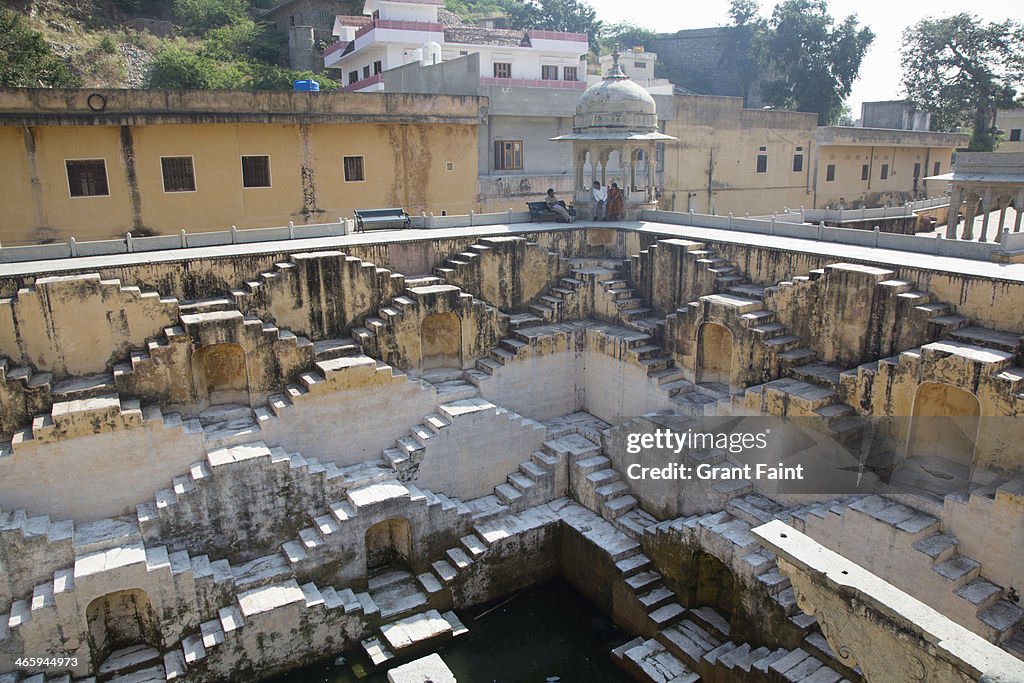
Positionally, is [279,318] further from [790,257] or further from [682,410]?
[790,257]

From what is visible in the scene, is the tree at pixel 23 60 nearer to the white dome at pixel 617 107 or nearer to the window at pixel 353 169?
the window at pixel 353 169

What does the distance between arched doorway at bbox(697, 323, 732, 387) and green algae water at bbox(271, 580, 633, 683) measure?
17.1 ft

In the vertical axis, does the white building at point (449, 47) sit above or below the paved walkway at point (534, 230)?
above

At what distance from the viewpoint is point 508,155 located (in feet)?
84.9

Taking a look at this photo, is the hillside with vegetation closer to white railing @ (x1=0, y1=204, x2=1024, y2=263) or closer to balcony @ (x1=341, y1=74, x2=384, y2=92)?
balcony @ (x1=341, y1=74, x2=384, y2=92)

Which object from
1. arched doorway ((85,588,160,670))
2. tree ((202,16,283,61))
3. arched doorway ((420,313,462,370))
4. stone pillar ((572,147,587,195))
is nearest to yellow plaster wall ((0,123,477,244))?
stone pillar ((572,147,587,195))

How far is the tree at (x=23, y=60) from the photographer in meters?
24.2

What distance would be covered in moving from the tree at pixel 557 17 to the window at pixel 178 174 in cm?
4095

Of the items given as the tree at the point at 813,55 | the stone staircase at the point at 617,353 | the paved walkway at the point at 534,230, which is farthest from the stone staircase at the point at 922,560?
the tree at the point at 813,55

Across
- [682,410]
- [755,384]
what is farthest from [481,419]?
[755,384]

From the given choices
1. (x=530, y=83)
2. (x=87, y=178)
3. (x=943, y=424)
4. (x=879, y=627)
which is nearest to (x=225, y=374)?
(x=87, y=178)

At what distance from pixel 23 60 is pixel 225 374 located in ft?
59.1

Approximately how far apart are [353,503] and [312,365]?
3009 mm

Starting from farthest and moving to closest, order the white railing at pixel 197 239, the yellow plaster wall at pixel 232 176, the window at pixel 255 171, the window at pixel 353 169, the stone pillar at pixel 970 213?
the window at pixel 353 169 → the stone pillar at pixel 970 213 → the window at pixel 255 171 → the yellow plaster wall at pixel 232 176 → the white railing at pixel 197 239
